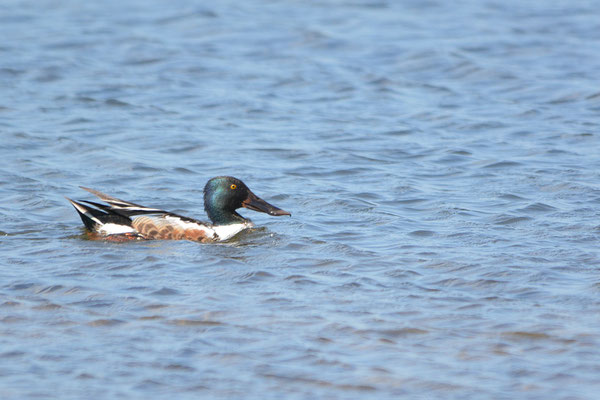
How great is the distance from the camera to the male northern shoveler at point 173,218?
9672 mm

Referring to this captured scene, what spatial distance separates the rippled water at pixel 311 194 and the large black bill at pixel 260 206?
0.22 metres

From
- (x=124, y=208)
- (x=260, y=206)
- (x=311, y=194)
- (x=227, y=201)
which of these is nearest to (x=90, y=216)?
(x=124, y=208)

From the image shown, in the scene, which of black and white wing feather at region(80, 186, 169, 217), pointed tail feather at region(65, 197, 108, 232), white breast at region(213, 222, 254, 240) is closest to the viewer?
black and white wing feather at region(80, 186, 169, 217)

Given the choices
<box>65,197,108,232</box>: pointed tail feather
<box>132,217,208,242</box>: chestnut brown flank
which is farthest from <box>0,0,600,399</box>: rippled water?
<box>65,197,108,232</box>: pointed tail feather

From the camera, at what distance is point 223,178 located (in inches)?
397

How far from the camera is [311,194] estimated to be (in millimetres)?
11305

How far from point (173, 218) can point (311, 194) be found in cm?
210

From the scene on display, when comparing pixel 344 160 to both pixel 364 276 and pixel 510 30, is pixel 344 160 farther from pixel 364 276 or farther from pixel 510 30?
pixel 510 30

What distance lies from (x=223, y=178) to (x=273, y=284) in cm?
226

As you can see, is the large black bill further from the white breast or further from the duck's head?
the white breast

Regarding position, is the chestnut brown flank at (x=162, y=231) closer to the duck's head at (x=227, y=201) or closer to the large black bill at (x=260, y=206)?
the duck's head at (x=227, y=201)

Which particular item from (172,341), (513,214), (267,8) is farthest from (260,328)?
(267,8)

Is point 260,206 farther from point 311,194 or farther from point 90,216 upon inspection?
point 90,216

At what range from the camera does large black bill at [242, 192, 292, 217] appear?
9.96 m
